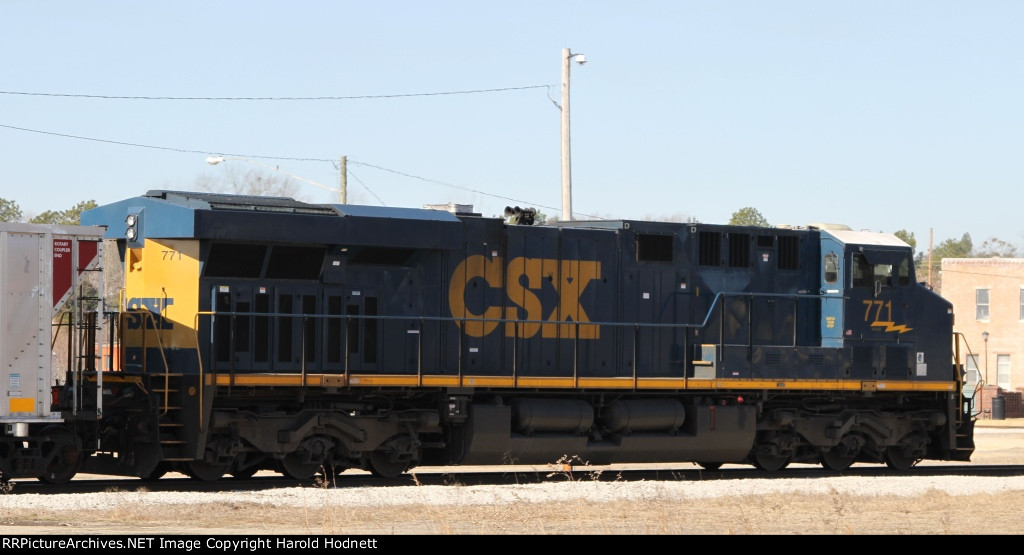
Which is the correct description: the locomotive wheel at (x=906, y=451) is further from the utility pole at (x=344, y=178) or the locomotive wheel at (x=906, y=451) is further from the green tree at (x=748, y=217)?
the green tree at (x=748, y=217)

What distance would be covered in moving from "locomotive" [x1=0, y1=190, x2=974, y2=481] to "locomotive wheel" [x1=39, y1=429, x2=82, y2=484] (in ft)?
0.08

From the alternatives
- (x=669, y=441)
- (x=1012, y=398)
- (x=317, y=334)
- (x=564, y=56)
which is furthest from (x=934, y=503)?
(x=1012, y=398)

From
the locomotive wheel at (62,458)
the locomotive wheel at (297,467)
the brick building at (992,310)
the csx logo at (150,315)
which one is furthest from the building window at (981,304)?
the locomotive wheel at (62,458)

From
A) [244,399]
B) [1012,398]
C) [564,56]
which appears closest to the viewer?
[244,399]

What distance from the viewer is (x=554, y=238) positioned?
19109 mm

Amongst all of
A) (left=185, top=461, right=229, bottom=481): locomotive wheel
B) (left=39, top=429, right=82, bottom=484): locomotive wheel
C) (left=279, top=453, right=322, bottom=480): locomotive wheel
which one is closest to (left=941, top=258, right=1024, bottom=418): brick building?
(left=279, top=453, right=322, bottom=480): locomotive wheel

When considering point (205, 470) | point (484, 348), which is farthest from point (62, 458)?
point (484, 348)

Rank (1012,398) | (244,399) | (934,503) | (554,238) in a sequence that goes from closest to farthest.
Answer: (934,503) < (244,399) < (554,238) < (1012,398)

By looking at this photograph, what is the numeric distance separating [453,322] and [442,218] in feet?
4.72

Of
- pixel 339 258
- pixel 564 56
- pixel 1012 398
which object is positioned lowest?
pixel 1012 398

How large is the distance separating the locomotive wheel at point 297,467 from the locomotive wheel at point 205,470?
0.75 meters

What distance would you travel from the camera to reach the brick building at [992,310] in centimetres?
5694

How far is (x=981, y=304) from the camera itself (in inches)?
2288

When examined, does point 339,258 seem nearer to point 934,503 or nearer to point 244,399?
point 244,399
